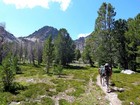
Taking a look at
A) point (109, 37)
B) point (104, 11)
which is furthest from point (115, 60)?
point (104, 11)

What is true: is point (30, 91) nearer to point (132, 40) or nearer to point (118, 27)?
point (132, 40)

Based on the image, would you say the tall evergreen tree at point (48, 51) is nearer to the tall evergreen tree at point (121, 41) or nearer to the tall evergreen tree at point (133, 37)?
the tall evergreen tree at point (133, 37)

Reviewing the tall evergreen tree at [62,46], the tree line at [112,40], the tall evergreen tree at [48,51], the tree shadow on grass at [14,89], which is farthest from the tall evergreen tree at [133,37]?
the tree shadow on grass at [14,89]

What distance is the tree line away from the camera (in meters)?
78.6

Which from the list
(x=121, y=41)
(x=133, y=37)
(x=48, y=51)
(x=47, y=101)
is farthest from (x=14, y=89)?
(x=121, y=41)

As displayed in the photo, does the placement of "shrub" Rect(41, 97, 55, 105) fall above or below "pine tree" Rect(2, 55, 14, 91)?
below

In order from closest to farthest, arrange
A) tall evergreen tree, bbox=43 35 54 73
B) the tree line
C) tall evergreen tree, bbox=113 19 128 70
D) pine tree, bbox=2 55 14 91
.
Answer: pine tree, bbox=2 55 14 91, tall evergreen tree, bbox=43 35 54 73, the tree line, tall evergreen tree, bbox=113 19 128 70

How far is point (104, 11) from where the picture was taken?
82.1 m

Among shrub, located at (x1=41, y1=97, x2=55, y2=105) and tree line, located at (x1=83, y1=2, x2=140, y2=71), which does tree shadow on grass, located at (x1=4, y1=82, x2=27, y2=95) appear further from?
tree line, located at (x1=83, y1=2, x2=140, y2=71)

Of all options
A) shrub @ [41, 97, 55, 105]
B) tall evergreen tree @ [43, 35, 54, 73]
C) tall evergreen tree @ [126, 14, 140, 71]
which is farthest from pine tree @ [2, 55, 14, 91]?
tall evergreen tree @ [126, 14, 140, 71]

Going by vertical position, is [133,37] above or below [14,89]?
above

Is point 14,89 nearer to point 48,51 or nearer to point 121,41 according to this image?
point 48,51

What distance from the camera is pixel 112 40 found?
262ft

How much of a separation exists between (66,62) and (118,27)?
38423mm
